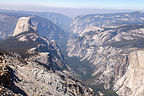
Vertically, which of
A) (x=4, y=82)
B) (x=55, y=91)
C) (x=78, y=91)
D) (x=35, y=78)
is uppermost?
(x=4, y=82)

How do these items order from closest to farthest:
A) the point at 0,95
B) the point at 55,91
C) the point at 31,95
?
the point at 0,95, the point at 31,95, the point at 55,91

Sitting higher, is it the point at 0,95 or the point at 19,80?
the point at 0,95

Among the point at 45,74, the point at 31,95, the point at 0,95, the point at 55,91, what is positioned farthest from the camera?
the point at 45,74

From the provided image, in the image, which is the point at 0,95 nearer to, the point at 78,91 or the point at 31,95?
the point at 31,95

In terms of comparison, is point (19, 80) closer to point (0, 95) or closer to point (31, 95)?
point (31, 95)

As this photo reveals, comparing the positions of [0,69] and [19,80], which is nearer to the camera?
[0,69]

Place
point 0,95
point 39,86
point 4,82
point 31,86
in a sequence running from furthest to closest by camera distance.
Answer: point 39,86, point 31,86, point 4,82, point 0,95

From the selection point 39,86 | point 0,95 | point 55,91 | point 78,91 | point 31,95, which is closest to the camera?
point 0,95

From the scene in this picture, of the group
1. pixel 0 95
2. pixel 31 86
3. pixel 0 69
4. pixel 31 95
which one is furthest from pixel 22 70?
pixel 0 95

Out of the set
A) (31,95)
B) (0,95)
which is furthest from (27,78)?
(0,95)
